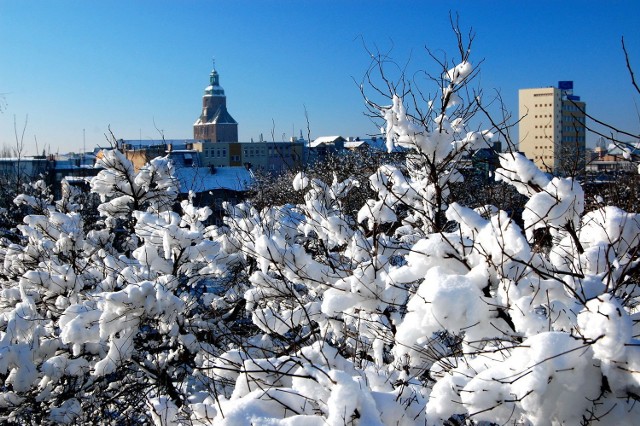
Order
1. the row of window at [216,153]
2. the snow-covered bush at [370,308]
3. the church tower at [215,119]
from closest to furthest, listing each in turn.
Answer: the snow-covered bush at [370,308]
the row of window at [216,153]
the church tower at [215,119]

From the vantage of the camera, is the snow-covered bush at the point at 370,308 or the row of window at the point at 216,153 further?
the row of window at the point at 216,153

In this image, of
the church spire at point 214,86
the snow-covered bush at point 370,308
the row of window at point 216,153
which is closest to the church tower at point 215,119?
the church spire at point 214,86

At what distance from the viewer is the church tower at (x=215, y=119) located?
455ft

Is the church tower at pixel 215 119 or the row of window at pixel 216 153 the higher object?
the church tower at pixel 215 119

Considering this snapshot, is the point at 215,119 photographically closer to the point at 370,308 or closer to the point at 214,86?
the point at 214,86

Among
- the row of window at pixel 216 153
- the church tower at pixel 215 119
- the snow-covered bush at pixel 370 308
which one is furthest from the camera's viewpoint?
the church tower at pixel 215 119

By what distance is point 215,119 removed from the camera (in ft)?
456

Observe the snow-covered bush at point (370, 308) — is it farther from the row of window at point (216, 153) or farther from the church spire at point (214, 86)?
the church spire at point (214, 86)

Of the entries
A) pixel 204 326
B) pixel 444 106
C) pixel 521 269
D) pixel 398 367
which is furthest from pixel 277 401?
pixel 204 326

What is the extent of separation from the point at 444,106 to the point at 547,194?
209cm

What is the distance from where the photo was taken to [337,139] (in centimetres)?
8712

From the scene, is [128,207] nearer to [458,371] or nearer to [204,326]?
[204,326]

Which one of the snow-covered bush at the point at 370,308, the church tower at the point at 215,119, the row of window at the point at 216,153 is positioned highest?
the church tower at the point at 215,119

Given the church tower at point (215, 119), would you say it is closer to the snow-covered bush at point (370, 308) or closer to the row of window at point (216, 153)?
the row of window at point (216, 153)
